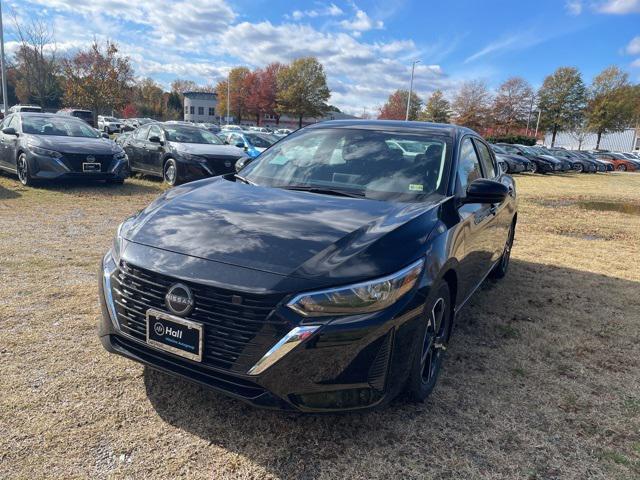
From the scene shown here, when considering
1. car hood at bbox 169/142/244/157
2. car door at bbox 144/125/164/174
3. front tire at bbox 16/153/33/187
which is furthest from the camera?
car door at bbox 144/125/164/174

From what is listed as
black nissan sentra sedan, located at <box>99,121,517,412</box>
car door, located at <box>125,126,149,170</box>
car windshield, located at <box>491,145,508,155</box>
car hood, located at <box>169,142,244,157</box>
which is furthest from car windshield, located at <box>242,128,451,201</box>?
car windshield, located at <box>491,145,508,155</box>

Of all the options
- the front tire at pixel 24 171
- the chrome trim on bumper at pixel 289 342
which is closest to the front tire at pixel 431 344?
the chrome trim on bumper at pixel 289 342

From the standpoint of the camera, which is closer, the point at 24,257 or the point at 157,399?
the point at 157,399

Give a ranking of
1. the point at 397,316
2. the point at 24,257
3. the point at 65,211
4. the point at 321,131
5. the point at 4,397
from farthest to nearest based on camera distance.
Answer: the point at 65,211 → the point at 24,257 → the point at 321,131 → the point at 4,397 → the point at 397,316

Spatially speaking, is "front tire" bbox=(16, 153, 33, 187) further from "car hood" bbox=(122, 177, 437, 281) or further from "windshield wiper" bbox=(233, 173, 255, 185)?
"car hood" bbox=(122, 177, 437, 281)

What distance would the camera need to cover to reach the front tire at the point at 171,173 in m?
10.5

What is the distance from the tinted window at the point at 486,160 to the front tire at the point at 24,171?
8.47 metres

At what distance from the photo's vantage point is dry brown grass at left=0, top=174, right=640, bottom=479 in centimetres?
219

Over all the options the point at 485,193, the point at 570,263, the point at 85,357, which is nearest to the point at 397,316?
the point at 485,193

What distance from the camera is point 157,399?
8.57 ft

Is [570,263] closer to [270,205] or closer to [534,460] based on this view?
[534,460]

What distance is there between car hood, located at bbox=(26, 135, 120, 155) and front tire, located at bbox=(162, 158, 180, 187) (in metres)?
1.28

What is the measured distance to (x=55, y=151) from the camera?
8852 mm

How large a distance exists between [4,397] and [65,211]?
5578 millimetres
